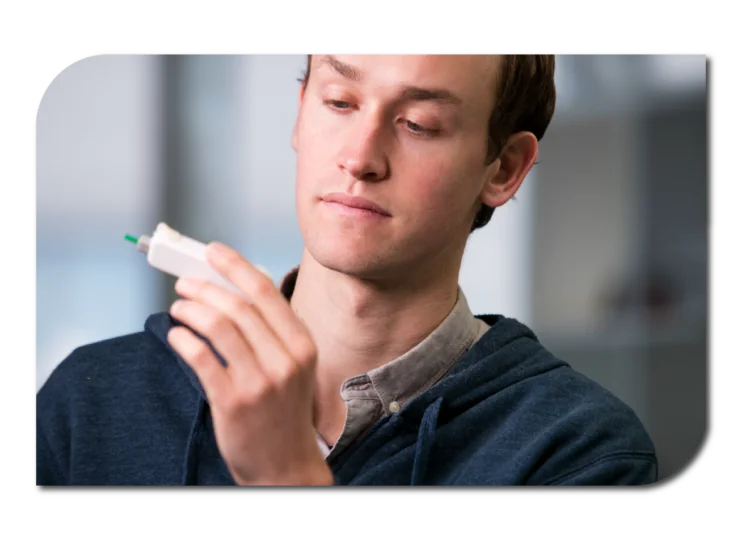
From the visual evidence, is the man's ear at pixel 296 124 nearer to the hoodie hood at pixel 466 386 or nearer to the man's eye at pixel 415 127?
the man's eye at pixel 415 127

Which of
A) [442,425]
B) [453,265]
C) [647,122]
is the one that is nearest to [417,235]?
[453,265]

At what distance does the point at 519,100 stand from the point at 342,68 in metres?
0.16

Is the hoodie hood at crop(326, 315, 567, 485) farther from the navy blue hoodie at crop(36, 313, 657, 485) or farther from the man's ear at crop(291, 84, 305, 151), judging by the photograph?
the man's ear at crop(291, 84, 305, 151)

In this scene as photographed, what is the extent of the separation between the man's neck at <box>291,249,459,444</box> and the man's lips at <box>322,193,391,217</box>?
65 mm

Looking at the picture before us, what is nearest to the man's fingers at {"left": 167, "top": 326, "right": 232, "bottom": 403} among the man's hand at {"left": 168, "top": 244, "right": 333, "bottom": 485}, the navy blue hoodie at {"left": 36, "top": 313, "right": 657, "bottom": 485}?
the man's hand at {"left": 168, "top": 244, "right": 333, "bottom": 485}

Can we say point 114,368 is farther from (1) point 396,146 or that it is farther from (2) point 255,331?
(1) point 396,146

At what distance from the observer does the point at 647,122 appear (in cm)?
90

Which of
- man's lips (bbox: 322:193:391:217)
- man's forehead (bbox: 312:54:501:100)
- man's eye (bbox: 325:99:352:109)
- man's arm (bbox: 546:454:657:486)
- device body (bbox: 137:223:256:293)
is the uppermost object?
man's forehead (bbox: 312:54:501:100)

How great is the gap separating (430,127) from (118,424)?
0.36 m

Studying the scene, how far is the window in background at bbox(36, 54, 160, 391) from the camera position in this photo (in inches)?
32.2

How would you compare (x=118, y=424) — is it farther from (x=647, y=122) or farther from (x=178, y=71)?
(x=647, y=122)

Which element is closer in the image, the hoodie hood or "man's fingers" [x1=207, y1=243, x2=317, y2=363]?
"man's fingers" [x1=207, y1=243, x2=317, y2=363]

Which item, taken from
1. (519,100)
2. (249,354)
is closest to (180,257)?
(249,354)

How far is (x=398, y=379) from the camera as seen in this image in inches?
32.2
